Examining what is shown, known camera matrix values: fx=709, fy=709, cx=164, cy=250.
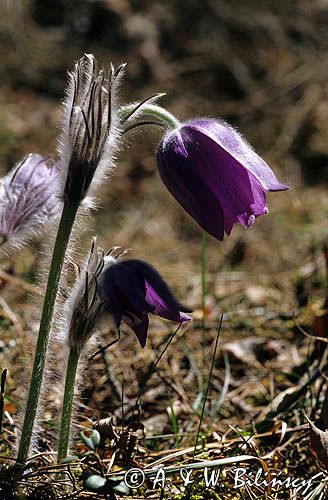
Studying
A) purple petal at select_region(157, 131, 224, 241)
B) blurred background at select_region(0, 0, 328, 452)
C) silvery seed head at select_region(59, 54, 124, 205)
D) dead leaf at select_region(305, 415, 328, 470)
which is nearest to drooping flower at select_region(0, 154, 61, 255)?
silvery seed head at select_region(59, 54, 124, 205)

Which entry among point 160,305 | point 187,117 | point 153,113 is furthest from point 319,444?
point 187,117

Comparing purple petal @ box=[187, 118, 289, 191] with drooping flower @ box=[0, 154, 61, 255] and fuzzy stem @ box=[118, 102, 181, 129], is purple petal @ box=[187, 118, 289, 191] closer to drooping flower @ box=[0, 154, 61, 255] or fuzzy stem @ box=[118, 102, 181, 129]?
fuzzy stem @ box=[118, 102, 181, 129]

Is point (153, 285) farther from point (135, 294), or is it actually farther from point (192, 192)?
point (192, 192)

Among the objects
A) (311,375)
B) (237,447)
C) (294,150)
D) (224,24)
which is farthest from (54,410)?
(224,24)

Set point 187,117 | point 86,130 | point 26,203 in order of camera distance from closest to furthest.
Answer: point 86,130 < point 26,203 < point 187,117

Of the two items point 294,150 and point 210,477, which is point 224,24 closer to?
point 294,150

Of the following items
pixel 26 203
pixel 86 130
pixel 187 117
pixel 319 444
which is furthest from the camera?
pixel 187 117
